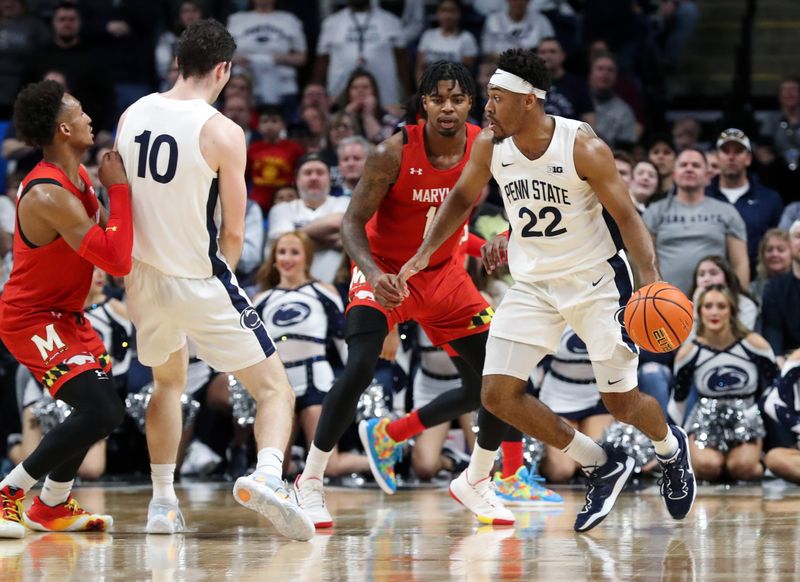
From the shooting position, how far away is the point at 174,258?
5797 mm

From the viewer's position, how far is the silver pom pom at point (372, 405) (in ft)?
29.2

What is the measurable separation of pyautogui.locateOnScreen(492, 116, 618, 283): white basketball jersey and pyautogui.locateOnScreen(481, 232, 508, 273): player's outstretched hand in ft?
0.77

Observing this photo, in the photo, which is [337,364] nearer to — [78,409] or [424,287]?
[424,287]

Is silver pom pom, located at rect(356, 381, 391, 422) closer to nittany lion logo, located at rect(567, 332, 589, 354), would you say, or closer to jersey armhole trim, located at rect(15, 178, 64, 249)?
nittany lion logo, located at rect(567, 332, 589, 354)

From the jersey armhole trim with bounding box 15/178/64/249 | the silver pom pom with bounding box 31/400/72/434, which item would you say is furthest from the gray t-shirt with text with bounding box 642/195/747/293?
the jersey armhole trim with bounding box 15/178/64/249

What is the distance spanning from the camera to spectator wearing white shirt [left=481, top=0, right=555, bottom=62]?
12430mm

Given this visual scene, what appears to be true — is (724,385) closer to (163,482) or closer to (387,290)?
(387,290)

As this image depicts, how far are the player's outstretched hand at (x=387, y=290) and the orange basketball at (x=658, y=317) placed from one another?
1.05m

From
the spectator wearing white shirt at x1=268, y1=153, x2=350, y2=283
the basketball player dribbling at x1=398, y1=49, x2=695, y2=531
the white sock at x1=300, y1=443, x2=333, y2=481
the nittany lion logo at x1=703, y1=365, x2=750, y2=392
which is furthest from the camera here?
the spectator wearing white shirt at x1=268, y1=153, x2=350, y2=283

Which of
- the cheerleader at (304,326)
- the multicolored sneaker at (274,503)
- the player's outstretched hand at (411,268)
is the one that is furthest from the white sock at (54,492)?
the cheerleader at (304,326)

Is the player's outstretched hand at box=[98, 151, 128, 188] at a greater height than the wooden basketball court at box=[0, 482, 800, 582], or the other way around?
the player's outstretched hand at box=[98, 151, 128, 188]

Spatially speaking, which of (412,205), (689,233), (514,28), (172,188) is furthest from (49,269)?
(514,28)

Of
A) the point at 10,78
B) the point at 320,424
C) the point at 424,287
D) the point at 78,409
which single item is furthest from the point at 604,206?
the point at 10,78

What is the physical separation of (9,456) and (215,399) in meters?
1.56
